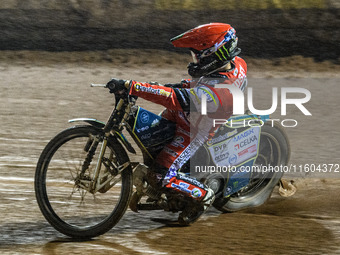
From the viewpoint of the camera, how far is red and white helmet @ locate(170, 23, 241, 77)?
5641 millimetres

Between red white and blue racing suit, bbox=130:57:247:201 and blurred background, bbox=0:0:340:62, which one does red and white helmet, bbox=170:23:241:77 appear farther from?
blurred background, bbox=0:0:340:62

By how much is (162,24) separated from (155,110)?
212 inches

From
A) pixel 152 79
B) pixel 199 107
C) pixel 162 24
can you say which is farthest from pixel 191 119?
pixel 162 24

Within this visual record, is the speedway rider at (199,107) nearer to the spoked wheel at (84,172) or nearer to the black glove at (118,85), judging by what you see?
the spoked wheel at (84,172)

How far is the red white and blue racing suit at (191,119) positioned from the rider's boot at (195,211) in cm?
6

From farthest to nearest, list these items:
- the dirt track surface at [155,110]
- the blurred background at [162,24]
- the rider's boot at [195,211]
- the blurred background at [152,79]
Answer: the blurred background at [162,24] → the rider's boot at [195,211] → the blurred background at [152,79] → the dirt track surface at [155,110]

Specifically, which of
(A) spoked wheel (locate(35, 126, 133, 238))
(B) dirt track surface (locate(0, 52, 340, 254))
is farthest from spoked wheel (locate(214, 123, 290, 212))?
(A) spoked wheel (locate(35, 126, 133, 238))

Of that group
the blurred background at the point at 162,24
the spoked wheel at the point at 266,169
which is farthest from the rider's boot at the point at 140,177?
the blurred background at the point at 162,24

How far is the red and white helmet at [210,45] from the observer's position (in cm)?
564

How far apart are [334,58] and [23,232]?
33.2ft

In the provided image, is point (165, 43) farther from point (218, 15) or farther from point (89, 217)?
point (89, 217)

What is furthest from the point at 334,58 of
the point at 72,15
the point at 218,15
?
the point at 72,15

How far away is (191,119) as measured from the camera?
5656 millimetres

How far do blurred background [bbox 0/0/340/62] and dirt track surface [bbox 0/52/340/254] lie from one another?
694mm
